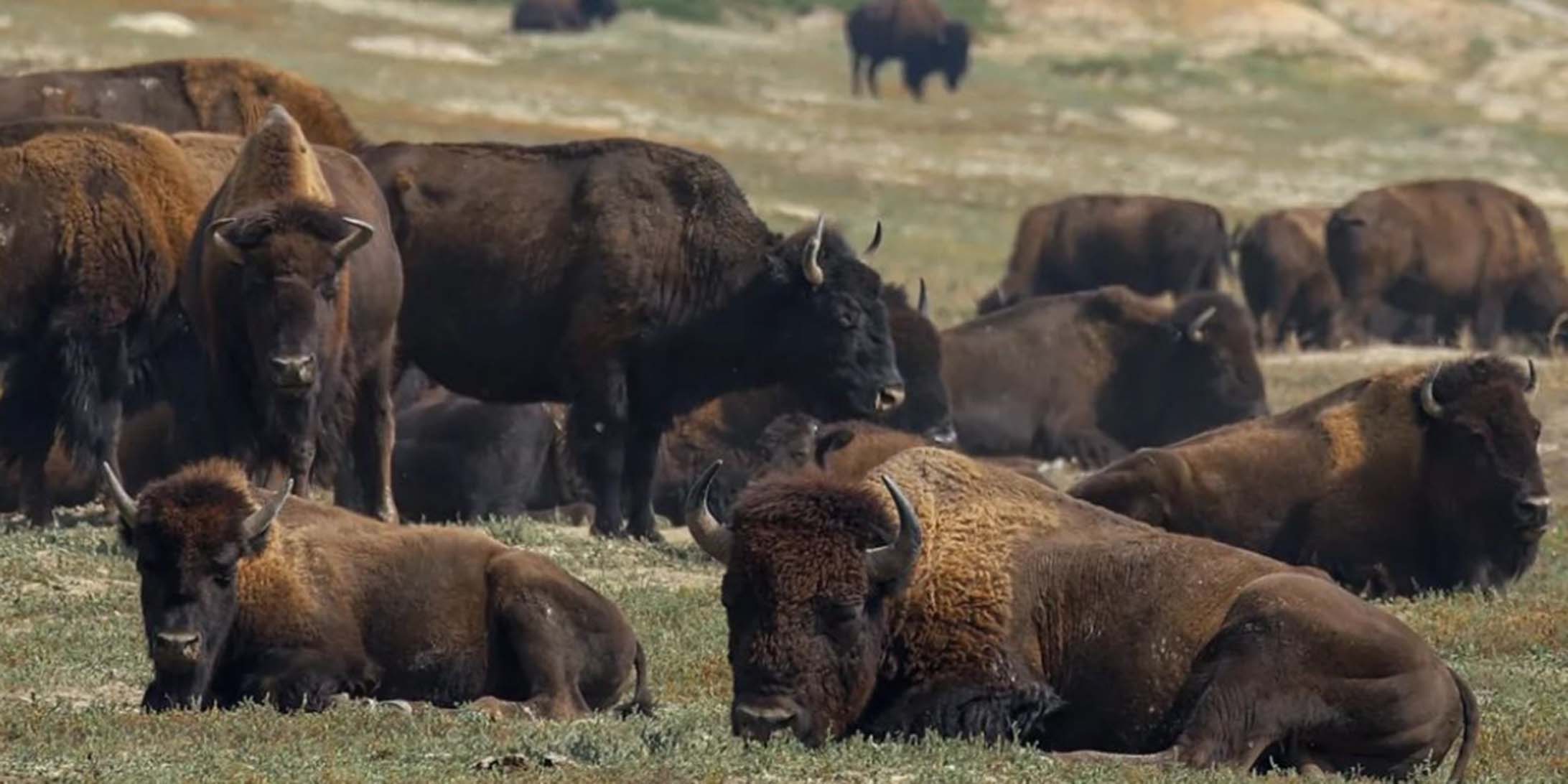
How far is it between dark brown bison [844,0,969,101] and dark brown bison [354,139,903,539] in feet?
179

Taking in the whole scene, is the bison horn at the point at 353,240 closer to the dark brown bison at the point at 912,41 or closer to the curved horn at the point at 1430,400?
the curved horn at the point at 1430,400

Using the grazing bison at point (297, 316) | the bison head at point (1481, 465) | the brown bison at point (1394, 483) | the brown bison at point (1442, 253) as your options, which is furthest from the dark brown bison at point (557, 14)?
the bison head at point (1481, 465)

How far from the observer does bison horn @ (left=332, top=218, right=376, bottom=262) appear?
1330 centimetres

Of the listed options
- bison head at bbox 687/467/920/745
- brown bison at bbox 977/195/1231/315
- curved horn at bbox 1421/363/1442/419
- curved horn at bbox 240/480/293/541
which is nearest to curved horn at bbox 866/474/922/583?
bison head at bbox 687/467/920/745

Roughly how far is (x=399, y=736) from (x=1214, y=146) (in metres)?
52.6

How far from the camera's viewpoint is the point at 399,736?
883 centimetres

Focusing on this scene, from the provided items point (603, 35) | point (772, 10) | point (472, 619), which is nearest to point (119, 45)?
point (603, 35)

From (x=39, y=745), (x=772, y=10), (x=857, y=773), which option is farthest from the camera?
(x=772, y=10)

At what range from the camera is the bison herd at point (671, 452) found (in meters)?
8.56

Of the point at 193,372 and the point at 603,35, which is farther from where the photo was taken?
the point at 603,35

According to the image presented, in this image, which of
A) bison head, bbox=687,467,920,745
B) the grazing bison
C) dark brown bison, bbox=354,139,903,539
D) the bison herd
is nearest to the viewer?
bison head, bbox=687,467,920,745

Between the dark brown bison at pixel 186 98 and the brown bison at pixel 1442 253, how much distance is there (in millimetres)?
13688

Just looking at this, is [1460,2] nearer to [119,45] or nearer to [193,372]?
[119,45]

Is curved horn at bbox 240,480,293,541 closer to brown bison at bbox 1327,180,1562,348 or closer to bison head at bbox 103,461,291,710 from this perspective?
bison head at bbox 103,461,291,710
